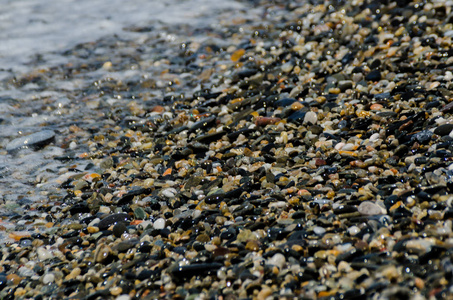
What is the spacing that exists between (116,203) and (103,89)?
2634 mm

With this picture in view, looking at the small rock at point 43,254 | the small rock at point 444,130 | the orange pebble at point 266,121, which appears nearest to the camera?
the small rock at point 43,254

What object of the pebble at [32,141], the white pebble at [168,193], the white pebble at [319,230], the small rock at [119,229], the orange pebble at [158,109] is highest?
the white pebble at [319,230]

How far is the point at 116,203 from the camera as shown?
12.6 ft

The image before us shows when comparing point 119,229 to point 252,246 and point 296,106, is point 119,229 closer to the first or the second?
point 252,246

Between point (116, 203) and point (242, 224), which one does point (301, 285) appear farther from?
point (116, 203)

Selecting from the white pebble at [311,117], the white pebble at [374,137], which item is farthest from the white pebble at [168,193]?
the white pebble at [374,137]

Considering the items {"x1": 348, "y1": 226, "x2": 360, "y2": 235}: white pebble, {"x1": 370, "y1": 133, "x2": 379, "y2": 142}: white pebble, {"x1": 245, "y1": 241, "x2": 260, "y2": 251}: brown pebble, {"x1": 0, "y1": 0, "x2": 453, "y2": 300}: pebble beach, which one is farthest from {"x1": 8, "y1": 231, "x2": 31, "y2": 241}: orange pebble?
{"x1": 370, "y1": 133, "x2": 379, "y2": 142}: white pebble

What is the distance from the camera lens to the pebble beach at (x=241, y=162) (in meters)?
2.75

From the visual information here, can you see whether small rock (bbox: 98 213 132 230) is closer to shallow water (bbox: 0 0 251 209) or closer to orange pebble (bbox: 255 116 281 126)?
shallow water (bbox: 0 0 251 209)

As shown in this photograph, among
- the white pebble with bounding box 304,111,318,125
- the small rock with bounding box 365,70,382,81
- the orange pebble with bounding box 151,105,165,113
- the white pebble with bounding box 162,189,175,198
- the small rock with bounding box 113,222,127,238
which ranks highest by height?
the small rock with bounding box 365,70,382,81

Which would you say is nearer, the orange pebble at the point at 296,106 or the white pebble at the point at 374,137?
the white pebble at the point at 374,137

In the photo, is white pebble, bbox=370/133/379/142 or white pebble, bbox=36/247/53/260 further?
white pebble, bbox=370/133/379/142

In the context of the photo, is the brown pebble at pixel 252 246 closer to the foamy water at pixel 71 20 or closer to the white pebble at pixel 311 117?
the white pebble at pixel 311 117

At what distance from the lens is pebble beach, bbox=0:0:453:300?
108 inches
